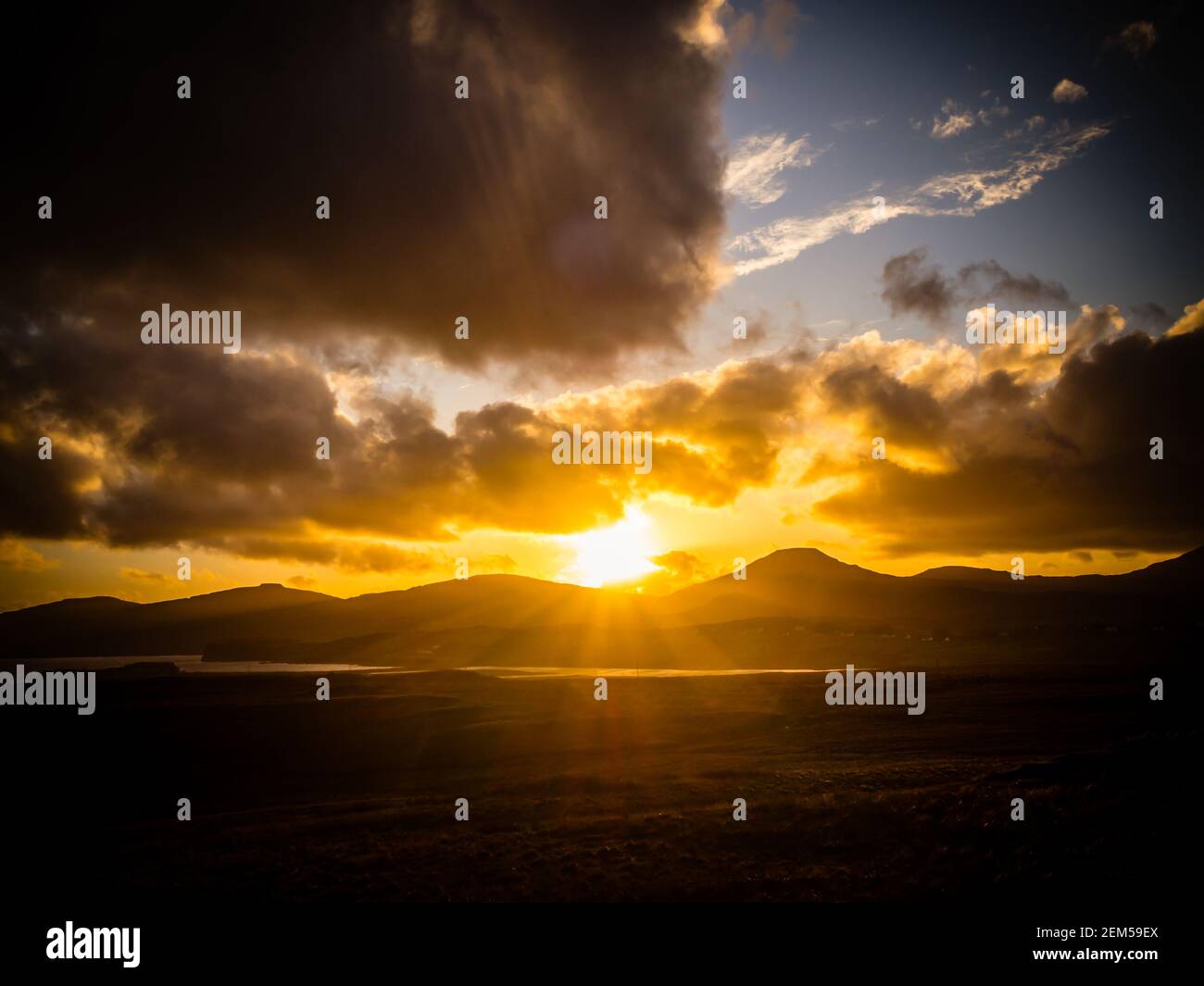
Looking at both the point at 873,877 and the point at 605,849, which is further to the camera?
the point at 605,849

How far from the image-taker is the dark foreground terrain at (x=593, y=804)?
869 inches

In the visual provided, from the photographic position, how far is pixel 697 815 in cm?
3050

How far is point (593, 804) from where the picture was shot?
35.2 m

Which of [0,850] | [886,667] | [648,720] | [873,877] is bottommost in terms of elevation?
[886,667]

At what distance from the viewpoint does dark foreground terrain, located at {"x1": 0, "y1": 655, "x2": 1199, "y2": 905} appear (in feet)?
72.4

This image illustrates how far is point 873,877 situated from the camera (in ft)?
71.3

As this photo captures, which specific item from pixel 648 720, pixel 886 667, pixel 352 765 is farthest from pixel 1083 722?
pixel 886 667
